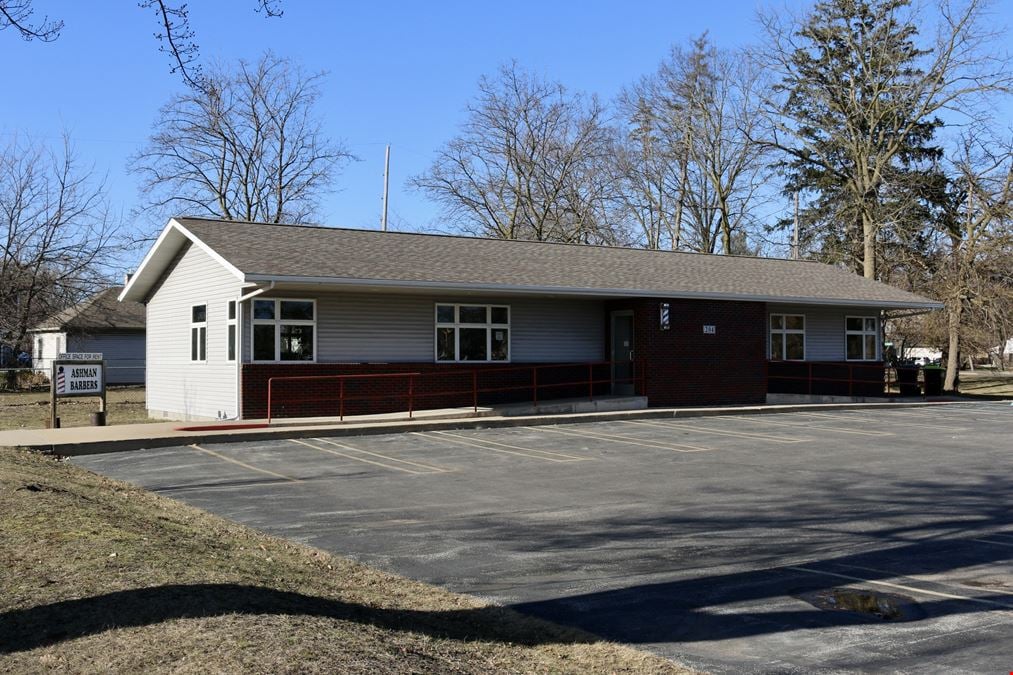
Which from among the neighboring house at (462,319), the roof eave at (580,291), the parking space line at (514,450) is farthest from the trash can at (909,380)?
the parking space line at (514,450)

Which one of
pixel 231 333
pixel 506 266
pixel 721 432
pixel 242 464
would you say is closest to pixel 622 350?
pixel 506 266

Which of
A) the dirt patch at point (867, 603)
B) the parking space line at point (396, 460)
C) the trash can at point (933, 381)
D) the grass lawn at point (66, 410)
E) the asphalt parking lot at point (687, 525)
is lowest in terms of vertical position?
the dirt patch at point (867, 603)

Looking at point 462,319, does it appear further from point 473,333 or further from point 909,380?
point 909,380

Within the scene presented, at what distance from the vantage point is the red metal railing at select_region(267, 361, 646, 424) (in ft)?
67.2

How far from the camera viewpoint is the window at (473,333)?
76.0 ft

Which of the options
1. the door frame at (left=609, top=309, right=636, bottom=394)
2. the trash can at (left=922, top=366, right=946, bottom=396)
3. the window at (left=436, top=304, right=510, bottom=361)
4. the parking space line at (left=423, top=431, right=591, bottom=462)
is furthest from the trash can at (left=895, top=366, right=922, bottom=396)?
the parking space line at (left=423, top=431, right=591, bottom=462)

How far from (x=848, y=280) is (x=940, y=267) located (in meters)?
9.60

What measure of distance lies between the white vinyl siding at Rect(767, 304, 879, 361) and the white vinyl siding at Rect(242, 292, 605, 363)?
677 centimetres

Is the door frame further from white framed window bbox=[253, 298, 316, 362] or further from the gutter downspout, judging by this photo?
the gutter downspout

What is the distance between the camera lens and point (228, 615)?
541cm

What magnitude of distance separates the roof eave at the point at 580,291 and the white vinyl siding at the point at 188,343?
2599 mm

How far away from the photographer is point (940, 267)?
39406 millimetres

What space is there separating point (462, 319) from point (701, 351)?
6884 millimetres

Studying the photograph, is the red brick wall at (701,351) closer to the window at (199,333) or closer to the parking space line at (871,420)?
the parking space line at (871,420)
